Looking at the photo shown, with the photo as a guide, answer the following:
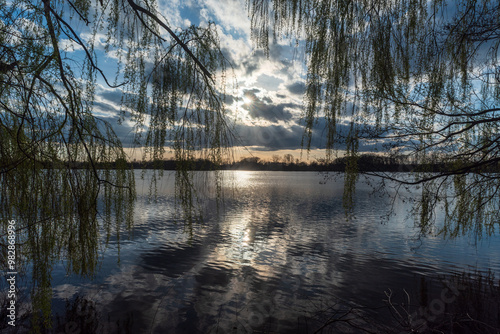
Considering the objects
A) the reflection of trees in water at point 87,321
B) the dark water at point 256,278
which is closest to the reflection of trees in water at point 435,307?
the dark water at point 256,278

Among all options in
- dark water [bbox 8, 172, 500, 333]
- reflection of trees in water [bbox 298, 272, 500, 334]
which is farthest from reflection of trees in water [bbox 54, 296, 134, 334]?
reflection of trees in water [bbox 298, 272, 500, 334]

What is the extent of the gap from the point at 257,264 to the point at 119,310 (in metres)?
4.23

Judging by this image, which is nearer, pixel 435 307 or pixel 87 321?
pixel 87 321

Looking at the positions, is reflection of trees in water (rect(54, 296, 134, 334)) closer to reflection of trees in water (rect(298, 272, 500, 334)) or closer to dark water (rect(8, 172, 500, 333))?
dark water (rect(8, 172, 500, 333))

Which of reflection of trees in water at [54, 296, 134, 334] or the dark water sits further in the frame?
the dark water

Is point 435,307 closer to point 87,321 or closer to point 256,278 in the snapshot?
point 256,278

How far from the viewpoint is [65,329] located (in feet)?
15.5

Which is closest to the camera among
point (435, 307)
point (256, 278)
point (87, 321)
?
point (87, 321)

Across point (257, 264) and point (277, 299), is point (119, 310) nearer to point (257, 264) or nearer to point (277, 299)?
point (277, 299)

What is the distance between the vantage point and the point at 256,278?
7.39m

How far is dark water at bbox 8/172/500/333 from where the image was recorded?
532cm

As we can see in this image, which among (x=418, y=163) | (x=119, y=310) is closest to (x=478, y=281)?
(x=418, y=163)

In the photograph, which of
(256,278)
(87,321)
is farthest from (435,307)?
(87,321)

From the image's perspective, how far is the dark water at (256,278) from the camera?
5316 millimetres
